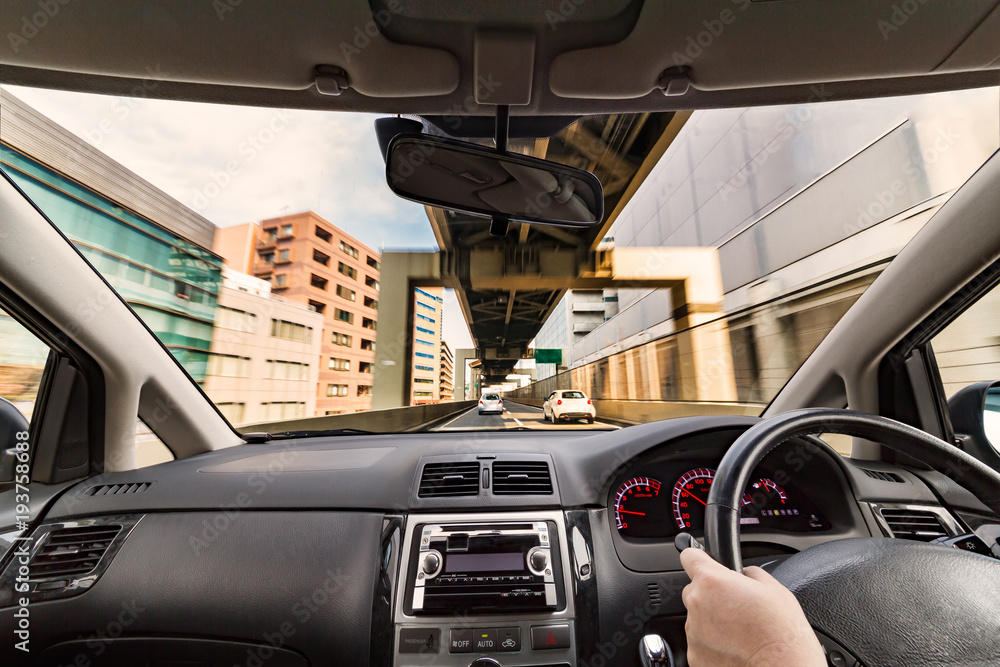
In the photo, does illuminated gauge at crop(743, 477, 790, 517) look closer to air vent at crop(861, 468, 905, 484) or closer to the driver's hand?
air vent at crop(861, 468, 905, 484)

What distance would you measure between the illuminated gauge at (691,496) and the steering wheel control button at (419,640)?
4.39ft

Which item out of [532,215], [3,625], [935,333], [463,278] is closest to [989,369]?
[935,333]

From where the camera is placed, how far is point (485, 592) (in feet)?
6.24

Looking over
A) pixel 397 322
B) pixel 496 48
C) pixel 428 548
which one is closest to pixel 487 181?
pixel 496 48

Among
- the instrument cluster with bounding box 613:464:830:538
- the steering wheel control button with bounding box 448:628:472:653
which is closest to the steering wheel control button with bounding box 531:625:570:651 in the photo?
the steering wheel control button with bounding box 448:628:472:653

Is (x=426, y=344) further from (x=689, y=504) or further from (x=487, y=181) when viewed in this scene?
(x=689, y=504)

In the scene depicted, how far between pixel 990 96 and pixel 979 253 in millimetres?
1307

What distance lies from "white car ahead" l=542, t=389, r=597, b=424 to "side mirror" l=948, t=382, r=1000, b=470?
229 cm

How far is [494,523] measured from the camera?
2090mm

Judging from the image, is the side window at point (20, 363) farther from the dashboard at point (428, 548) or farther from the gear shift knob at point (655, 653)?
the gear shift knob at point (655, 653)

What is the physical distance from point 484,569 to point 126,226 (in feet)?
11.6

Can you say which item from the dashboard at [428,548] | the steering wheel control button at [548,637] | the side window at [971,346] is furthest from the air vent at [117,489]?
the side window at [971,346]

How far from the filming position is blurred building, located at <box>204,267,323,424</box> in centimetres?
363

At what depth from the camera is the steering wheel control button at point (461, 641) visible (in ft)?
5.88
